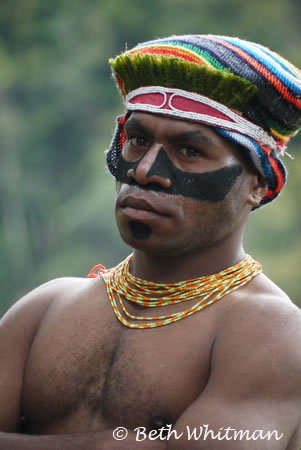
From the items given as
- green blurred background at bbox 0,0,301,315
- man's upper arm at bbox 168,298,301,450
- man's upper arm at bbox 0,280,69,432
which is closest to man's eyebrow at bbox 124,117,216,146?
man's upper arm at bbox 168,298,301,450

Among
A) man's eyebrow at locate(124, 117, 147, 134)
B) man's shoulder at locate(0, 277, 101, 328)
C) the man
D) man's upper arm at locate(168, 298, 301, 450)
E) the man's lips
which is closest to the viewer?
man's upper arm at locate(168, 298, 301, 450)

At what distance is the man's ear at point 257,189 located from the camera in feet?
10.9

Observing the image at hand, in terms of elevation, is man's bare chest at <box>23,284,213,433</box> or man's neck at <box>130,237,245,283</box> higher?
man's neck at <box>130,237,245,283</box>

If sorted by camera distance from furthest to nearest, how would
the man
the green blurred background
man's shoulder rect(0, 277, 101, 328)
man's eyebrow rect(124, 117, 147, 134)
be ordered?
the green blurred background < man's shoulder rect(0, 277, 101, 328) < man's eyebrow rect(124, 117, 147, 134) < the man

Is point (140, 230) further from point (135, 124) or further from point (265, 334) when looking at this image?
point (265, 334)

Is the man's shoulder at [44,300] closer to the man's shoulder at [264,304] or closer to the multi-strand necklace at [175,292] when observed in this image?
the multi-strand necklace at [175,292]

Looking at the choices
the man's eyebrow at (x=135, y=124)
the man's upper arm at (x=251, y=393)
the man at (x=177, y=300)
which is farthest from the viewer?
the man's eyebrow at (x=135, y=124)

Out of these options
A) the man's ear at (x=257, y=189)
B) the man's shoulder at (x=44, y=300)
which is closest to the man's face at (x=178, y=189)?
the man's ear at (x=257, y=189)

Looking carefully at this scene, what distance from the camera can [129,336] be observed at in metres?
3.18

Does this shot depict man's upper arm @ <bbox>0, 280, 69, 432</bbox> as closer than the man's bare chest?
No

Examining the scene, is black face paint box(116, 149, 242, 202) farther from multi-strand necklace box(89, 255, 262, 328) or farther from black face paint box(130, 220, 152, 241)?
multi-strand necklace box(89, 255, 262, 328)

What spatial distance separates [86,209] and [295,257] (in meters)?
5.86

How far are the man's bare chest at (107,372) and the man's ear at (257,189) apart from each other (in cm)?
54

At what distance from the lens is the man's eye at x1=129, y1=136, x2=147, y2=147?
3.27 metres
